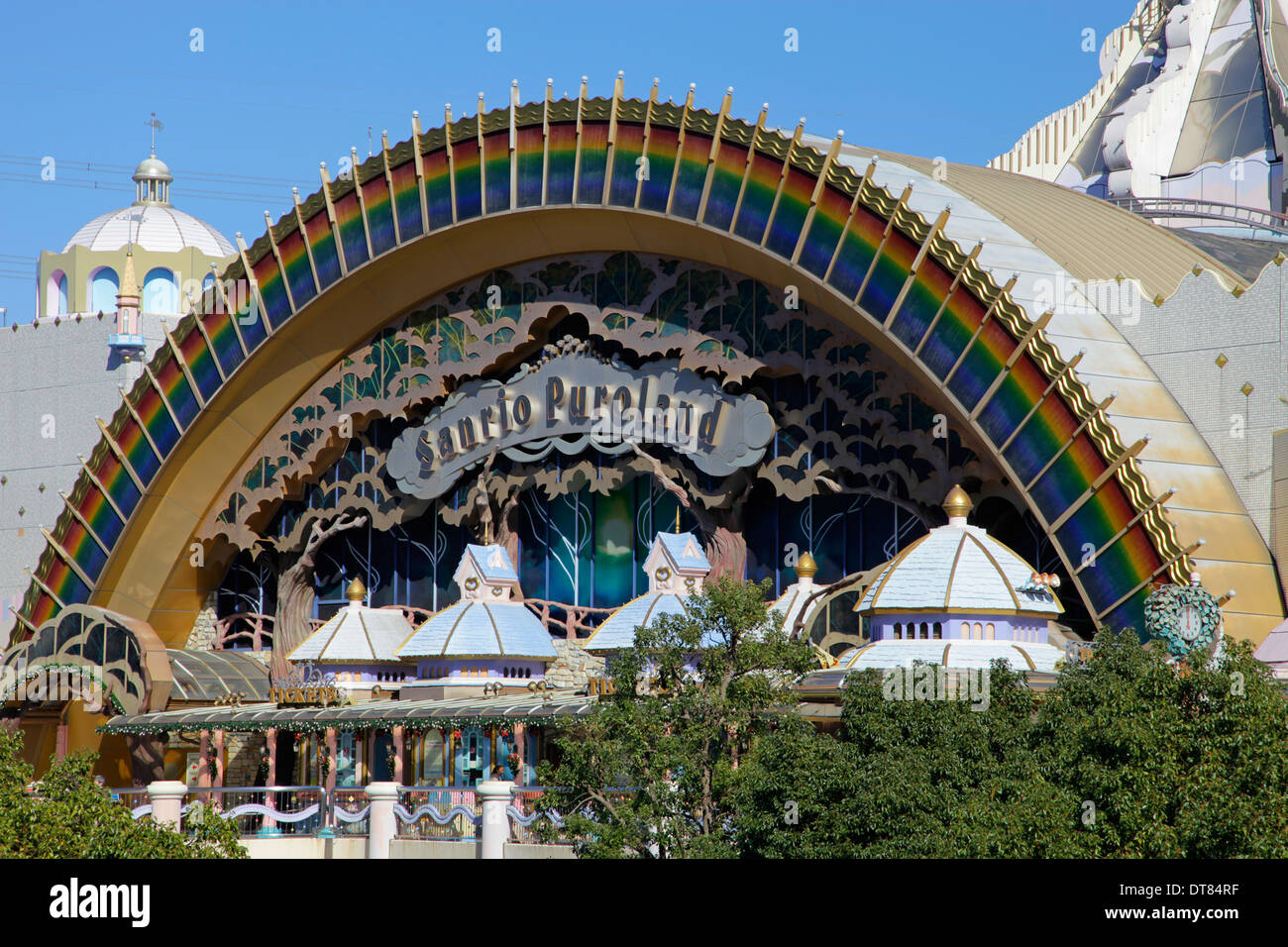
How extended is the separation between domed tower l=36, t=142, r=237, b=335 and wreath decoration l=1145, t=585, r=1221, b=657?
42.8 meters

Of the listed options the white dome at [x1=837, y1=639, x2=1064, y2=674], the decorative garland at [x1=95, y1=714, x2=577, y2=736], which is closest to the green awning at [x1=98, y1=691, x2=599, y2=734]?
the decorative garland at [x1=95, y1=714, x2=577, y2=736]

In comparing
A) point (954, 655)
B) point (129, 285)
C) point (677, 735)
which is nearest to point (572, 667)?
point (954, 655)

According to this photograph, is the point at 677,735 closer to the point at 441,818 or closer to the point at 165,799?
the point at 441,818

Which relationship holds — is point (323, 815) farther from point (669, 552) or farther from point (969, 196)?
point (969, 196)

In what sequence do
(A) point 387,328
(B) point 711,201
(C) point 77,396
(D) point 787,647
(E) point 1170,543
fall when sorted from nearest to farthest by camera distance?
(D) point 787,647 < (E) point 1170,543 < (B) point 711,201 < (A) point 387,328 < (C) point 77,396

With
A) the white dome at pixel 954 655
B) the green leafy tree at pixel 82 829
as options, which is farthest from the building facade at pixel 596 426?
the green leafy tree at pixel 82 829

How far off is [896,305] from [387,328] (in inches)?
577

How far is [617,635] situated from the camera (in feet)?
116

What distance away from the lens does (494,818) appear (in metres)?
30.4

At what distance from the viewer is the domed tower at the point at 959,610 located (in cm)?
2812

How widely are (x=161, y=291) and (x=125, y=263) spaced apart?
1.62m

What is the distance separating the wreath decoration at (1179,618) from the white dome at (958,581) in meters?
2.80

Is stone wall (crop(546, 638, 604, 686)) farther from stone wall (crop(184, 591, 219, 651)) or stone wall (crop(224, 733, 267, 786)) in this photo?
stone wall (crop(184, 591, 219, 651))
